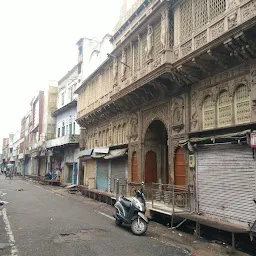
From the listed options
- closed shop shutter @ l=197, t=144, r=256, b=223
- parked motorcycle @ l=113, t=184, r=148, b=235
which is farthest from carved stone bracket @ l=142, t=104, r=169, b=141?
parked motorcycle @ l=113, t=184, r=148, b=235

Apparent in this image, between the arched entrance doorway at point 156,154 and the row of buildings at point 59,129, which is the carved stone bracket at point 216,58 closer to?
the arched entrance doorway at point 156,154

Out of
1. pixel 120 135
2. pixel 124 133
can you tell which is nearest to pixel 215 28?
pixel 124 133

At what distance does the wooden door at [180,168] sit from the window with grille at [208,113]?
194 centimetres

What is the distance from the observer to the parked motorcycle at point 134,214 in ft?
30.8

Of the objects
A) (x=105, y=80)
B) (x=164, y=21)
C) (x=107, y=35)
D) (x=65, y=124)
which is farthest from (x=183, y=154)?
(x=65, y=124)

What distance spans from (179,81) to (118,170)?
9.22 metres

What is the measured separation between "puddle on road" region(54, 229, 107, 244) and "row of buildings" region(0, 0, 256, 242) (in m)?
2.98

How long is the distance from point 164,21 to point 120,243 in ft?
33.4

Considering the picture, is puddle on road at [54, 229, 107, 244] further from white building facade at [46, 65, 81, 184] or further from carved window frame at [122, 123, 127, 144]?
white building facade at [46, 65, 81, 184]

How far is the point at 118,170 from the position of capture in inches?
790

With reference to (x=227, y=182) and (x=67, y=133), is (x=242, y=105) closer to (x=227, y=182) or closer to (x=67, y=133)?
(x=227, y=182)

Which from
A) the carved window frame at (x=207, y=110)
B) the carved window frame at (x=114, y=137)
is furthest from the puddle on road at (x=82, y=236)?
the carved window frame at (x=114, y=137)

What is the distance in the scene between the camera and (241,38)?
9.25 metres

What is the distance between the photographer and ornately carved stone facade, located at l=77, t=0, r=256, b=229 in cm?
984
